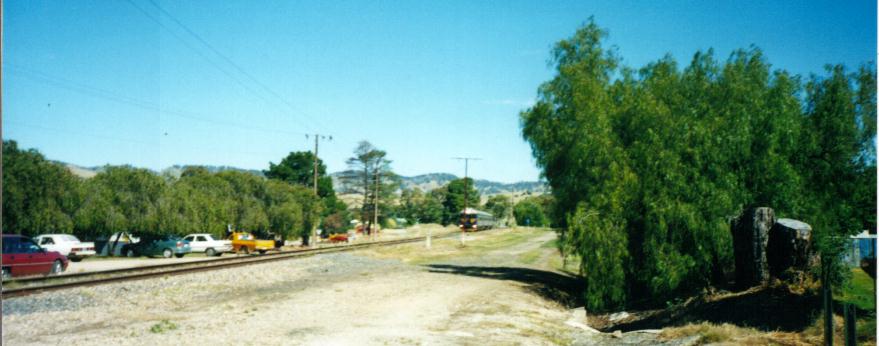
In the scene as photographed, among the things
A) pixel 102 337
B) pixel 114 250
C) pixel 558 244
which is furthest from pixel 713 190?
pixel 114 250

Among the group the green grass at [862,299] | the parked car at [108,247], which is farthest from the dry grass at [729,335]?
the parked car at [108,247]

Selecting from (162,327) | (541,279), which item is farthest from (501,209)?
(162,327)

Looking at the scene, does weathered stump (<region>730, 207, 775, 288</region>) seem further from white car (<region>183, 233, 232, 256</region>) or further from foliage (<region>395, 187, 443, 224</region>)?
foliage (<region>395, 187, 443, 224</region>)

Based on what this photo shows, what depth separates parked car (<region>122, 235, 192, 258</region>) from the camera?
45000 millimetres

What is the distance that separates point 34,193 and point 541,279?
76.1 feet

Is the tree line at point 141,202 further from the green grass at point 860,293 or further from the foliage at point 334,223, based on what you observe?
the foliage at point 334,223

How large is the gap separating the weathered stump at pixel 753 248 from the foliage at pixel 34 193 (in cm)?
2011

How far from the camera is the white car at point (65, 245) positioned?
111 feet

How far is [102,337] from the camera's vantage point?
12.2 meters

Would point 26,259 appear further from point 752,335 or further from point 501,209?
point 501,209

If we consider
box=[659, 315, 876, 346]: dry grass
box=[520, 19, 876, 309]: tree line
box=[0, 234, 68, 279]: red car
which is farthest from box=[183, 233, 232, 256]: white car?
box=[659, 315, 876, 346]: dry grass

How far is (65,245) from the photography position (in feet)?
117

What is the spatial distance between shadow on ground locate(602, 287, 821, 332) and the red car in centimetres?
2002

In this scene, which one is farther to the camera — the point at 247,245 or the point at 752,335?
the point at 247,245
